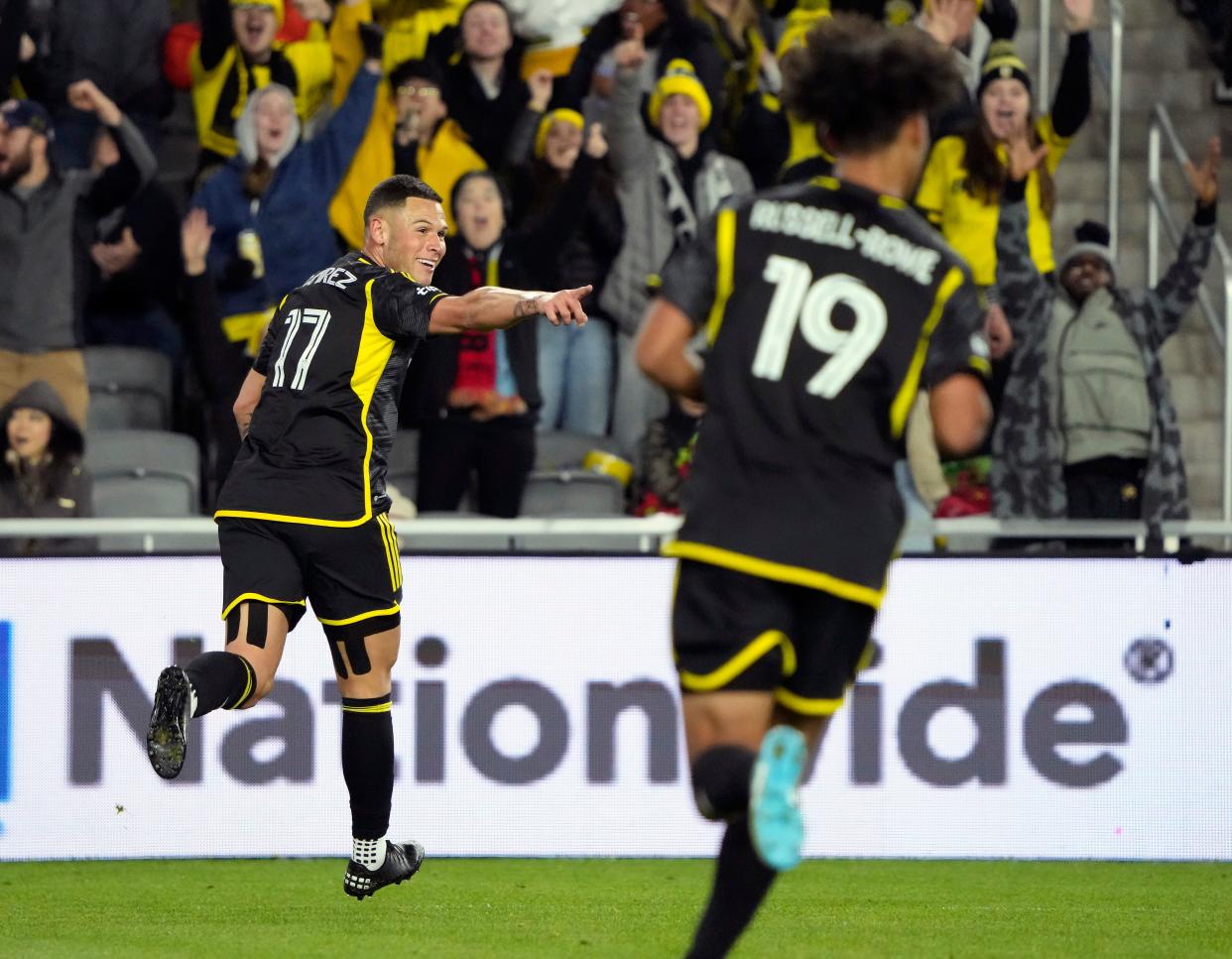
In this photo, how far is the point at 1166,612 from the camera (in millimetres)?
8883

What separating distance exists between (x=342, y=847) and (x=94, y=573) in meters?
1.56

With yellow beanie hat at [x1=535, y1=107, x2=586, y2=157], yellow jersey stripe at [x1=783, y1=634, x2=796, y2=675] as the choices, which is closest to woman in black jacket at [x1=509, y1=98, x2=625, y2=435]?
yellow beanie hat at [x1=535, y1=107, x2=586, y2=157]

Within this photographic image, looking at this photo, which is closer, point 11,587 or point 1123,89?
point 11,587

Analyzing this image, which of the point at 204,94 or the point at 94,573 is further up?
the point at 204,94

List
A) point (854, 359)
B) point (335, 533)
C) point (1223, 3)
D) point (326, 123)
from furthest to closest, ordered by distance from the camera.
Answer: point (1223, 3) < point (326, 123) < point (335, 533) < point (854, 359)

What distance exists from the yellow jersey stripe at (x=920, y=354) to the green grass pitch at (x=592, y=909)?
7.15ft

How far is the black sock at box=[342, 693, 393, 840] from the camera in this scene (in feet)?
22.4

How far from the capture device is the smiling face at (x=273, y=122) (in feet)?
34.8

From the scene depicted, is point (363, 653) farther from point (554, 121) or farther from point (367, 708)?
point (554, 121)

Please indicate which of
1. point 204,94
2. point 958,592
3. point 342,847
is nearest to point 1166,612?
point 958,592

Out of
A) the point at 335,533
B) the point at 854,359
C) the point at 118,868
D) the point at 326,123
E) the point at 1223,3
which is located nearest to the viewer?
the point at 854,359

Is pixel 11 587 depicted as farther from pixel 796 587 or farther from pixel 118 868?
pixel 796 587

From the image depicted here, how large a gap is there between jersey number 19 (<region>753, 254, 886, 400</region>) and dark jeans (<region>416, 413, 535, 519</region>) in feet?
18.2

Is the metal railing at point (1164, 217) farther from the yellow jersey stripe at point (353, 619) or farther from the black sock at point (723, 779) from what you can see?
the black sock at point (723, 779)
